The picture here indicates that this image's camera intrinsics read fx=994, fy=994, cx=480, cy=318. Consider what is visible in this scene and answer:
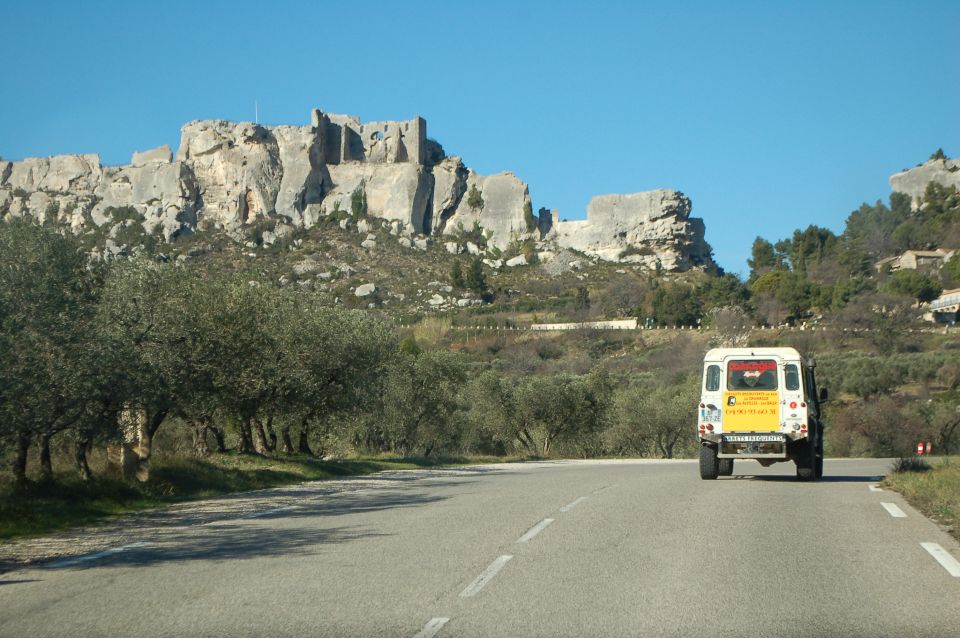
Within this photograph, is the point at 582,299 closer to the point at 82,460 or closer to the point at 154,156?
the point at 154,156

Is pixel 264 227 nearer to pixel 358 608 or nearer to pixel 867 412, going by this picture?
pixel 867 412

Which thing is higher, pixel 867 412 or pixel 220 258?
pixel 220 258

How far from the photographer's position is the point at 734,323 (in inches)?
3976

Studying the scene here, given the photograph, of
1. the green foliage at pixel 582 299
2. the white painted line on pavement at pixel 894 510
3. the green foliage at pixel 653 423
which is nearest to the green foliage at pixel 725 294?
the green foliage at pixel 582 299

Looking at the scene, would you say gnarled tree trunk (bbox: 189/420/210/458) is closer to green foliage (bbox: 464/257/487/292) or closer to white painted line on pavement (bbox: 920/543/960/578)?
white painted line on pavement (bbox: 920/543/960/578)

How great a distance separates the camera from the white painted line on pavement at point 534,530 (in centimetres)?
1134

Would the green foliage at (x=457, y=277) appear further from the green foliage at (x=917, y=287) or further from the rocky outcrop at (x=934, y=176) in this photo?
the rocky outcrop at (x=934, y=176)

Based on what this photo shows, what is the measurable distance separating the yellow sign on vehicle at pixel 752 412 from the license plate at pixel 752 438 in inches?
4.5

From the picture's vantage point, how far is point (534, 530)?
12.2 meters

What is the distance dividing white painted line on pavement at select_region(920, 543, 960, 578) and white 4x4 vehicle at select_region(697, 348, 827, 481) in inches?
375

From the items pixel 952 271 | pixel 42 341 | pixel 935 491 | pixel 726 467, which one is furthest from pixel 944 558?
pixel 952 271

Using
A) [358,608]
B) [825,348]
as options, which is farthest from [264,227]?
[358,608]

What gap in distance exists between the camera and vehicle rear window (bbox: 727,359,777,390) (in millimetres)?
20641

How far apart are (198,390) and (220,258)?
106026 mm
